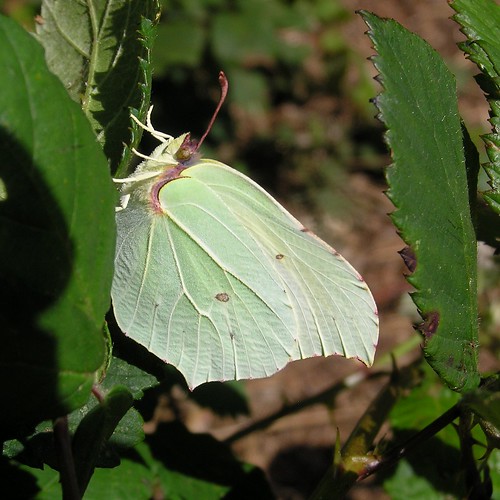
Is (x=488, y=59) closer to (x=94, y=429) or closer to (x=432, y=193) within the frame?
(x=432, y=193)

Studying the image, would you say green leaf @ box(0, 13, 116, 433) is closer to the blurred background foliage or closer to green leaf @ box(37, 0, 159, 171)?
green leaf @ box(37, 0, 159, 171)

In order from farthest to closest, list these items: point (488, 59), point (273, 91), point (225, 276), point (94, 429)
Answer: point (273, 91) < point (225, 276) < point (488, 59) < point (94, 429)

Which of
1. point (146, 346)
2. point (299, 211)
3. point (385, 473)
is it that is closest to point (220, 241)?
point (146, 346)

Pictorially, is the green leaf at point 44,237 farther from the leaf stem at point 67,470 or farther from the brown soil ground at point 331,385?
A: the brown soil ground at point 331,385

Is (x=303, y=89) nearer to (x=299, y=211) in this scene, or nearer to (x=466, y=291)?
(x=299, y=211)

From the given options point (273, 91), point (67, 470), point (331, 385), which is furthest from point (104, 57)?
point (273, 91)

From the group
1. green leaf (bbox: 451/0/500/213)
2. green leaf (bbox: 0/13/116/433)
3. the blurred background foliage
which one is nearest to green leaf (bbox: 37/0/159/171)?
green leaf (bbox: 0/13/116/433)

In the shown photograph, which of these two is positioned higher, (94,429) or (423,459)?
(94,429)

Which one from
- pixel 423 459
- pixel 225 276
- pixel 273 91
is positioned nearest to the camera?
pixel 225 276
